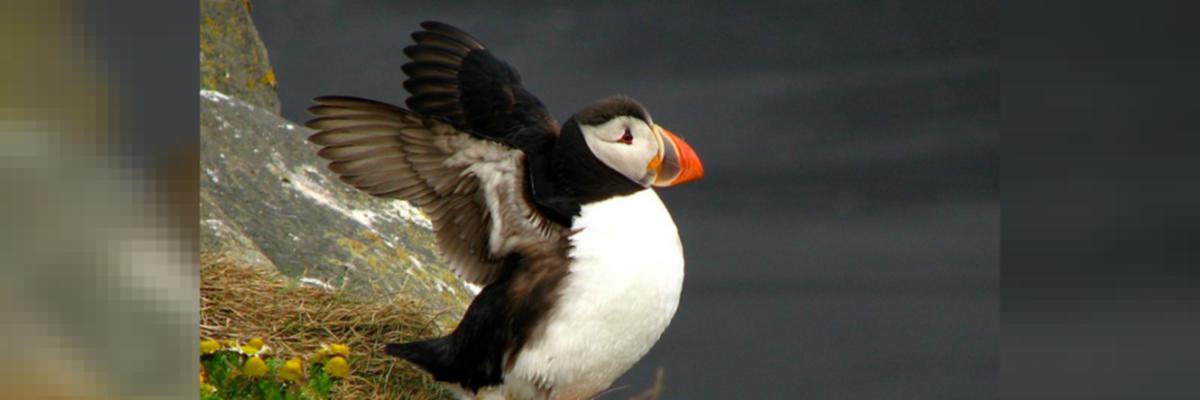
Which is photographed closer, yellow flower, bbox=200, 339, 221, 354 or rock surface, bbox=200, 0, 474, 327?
yellow flower, bbox=200, 339, 221, 354

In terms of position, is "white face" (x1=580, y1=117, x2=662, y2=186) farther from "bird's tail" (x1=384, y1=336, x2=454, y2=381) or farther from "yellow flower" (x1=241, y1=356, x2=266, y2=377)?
"yellow flower" (x1=241, y1=356, x2=266, y2=377)

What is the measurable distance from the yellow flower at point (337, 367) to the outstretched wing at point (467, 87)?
26.7 inches

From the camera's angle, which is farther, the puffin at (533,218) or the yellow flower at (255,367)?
the yellow flower at (255,367)

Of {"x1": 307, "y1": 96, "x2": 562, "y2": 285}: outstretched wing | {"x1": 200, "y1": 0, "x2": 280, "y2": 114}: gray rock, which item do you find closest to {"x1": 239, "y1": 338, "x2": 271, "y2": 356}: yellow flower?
{"x1": 307, "y1": 96, "x2": 562, "y2": 285}: outstretched wing

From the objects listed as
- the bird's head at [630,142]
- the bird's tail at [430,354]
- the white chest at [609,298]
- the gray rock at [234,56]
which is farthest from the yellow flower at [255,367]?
the gray rock at [234,56]

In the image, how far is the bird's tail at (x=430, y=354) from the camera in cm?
335

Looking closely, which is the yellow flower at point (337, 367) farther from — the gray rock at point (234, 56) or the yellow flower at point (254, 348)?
the gray rock at point (234, 56)

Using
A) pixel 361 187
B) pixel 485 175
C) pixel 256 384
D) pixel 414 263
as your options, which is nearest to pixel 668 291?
pixel 485 175

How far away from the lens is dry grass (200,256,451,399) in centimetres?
360

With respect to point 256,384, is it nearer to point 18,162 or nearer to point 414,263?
point 414,263

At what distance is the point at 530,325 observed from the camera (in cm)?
319

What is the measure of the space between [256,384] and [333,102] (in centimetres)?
77

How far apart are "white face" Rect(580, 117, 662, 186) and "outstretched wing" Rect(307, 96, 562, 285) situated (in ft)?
0.66

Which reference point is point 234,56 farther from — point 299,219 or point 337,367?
point 337,367
